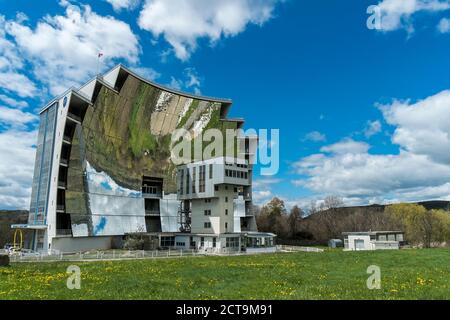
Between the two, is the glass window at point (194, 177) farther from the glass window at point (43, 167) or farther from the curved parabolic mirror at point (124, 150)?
the glass window at point (43, 167)

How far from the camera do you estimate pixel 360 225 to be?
366 feet

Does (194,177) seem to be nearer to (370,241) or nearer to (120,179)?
(120,179)

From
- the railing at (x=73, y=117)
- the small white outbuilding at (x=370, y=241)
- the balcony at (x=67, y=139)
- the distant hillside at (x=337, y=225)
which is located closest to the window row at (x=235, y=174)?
the small white outbuilding at (x=370, y=241)

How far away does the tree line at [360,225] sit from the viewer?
9869 cm

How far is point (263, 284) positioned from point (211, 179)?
46.3 meters

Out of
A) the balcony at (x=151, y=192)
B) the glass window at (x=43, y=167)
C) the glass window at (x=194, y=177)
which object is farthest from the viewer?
the balcony at (x=151, y=192)

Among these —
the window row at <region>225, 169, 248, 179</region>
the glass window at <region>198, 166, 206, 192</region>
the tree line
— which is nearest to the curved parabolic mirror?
the glass window at <region>198, 166, 206, 192</region>

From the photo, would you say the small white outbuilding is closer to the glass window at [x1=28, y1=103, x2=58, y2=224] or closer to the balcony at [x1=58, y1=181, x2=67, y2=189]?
the balcony at [x1=58, y1=181, x2=67, y2=189]

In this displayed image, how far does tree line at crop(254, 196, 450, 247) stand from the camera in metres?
98.7

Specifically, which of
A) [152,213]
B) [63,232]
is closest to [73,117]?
[63,232]
